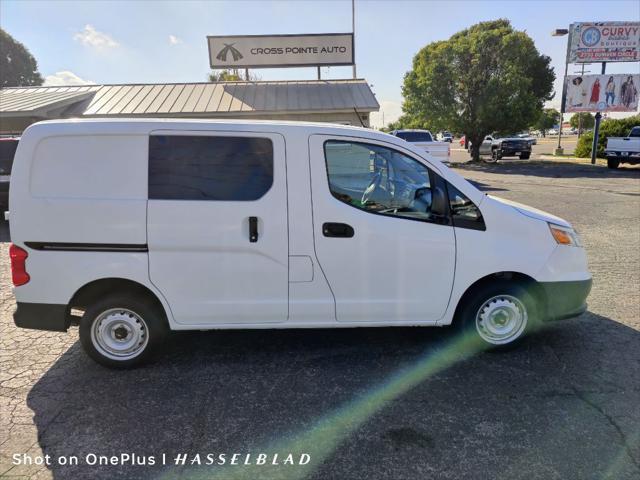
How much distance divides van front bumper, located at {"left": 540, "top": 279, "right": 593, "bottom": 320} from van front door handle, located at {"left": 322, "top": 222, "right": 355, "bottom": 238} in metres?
1.71

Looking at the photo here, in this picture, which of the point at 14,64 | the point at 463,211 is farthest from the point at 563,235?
the point at 14,64

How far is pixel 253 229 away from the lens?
→ 3264 mm

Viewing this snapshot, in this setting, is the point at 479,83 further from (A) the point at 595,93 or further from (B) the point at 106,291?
(B) the point at 106,291

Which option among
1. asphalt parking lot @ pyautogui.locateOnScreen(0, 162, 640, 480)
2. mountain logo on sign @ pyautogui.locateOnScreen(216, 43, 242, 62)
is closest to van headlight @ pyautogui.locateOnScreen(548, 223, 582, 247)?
asphalt parking lot @ pyautogui.locateOnScreen(0, 162, 640, 480)

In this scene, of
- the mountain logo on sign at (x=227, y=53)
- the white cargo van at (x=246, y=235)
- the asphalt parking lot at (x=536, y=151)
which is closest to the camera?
the white cargo van at (x=246, y=235)

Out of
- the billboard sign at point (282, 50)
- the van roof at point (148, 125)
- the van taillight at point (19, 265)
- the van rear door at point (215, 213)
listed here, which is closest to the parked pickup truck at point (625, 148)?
the billboard sign at point (282, 50)

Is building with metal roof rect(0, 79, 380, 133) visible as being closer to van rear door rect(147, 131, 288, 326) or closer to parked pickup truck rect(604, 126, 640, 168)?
van rear door rect(147, 131, 288, 326)

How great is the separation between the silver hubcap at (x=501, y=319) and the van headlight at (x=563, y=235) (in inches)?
24.6

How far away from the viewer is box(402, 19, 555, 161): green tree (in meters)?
23.7

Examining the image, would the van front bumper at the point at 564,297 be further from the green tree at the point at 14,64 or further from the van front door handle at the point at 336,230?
the green tree at the point at 14,64

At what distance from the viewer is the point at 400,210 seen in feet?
11.2

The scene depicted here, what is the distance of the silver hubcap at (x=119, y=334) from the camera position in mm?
3416

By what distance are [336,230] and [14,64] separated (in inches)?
2632

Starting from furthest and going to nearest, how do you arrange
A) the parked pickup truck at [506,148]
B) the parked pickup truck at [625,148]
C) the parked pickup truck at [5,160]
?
the parked pickup truck at [506,148] → the parked pickup truck at [625,148] → the parked pickup truck at [5,160]
